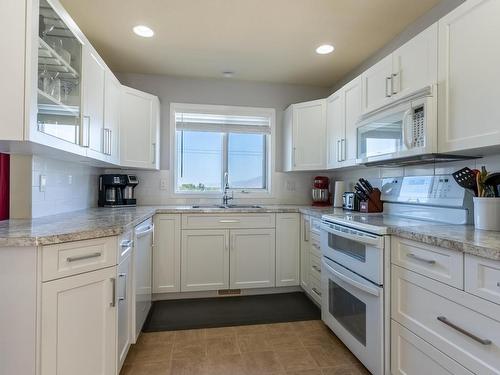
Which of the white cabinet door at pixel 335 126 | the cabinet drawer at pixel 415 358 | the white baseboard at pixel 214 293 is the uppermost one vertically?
the white cabinet door at pixel 335 126

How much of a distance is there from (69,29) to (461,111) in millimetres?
2251

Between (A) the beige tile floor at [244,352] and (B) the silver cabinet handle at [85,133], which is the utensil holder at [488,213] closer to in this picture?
(A) the beige tile floor at [244,352]

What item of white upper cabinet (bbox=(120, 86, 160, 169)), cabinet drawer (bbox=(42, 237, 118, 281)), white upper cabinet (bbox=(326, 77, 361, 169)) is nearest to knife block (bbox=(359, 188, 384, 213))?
white upper cabinet (bbox=(326, 77, 361, 169))

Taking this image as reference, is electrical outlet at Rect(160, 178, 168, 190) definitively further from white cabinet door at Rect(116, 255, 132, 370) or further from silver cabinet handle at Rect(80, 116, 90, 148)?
white cabinet door at Rect(116, 255, 132, 370)

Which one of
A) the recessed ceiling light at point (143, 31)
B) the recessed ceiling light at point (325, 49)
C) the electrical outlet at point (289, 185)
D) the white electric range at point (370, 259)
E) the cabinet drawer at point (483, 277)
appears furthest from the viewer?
the electrical outlet at point (289, 185)

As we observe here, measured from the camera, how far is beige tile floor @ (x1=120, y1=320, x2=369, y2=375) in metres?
1.78

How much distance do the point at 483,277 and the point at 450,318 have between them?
0.86 ft

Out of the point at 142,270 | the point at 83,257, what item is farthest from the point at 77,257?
the point at 142,270

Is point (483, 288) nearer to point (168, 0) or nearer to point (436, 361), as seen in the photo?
point (436, 361)

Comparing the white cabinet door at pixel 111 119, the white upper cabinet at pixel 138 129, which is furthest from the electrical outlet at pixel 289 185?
the white cabinet door at pixel 111 119

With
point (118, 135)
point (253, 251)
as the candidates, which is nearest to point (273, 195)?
point (253, 251)

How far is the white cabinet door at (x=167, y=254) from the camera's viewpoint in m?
2.77

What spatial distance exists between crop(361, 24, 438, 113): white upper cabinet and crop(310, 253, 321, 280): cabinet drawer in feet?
4.41

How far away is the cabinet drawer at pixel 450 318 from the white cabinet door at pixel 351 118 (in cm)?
130
